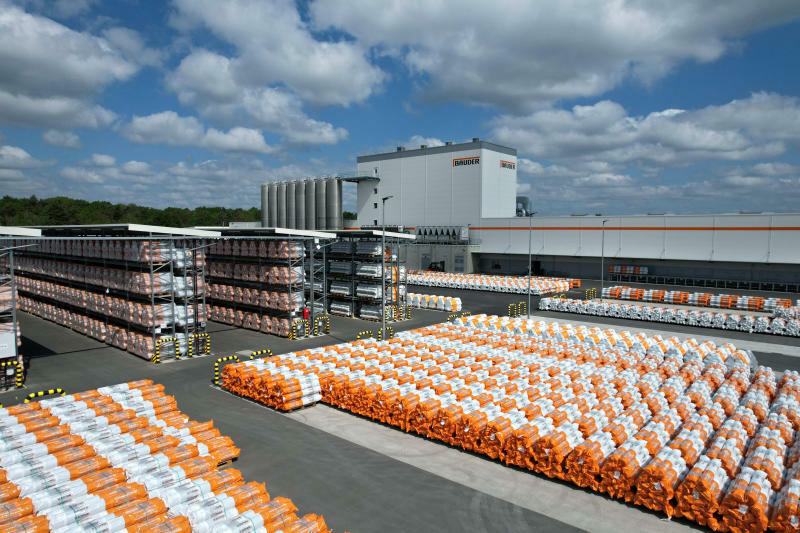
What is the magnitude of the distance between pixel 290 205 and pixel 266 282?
43126mm

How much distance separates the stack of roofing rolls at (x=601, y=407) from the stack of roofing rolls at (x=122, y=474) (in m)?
3.96

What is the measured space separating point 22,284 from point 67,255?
9552 millimetres

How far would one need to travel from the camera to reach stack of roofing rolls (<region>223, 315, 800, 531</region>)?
31.6 ft

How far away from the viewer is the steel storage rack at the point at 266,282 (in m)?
24.7

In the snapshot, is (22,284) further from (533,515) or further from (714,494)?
(714,494)

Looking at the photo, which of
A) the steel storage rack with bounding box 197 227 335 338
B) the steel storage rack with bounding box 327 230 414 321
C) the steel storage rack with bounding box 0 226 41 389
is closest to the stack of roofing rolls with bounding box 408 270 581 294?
the steel storage rack with bounding box 327 230 414 321

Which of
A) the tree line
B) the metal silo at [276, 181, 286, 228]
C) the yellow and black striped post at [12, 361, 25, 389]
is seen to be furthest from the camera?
the tree line

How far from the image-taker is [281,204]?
68188 mm

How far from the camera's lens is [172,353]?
20781 mm

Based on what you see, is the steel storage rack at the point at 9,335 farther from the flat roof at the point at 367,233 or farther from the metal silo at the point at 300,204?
the metal silo at the point at 300,204

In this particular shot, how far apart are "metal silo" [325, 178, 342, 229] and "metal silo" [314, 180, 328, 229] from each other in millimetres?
312

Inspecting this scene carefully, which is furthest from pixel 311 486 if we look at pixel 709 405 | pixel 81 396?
pixel 709 405

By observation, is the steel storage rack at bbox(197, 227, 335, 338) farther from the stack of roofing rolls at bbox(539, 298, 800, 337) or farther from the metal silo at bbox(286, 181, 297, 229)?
the metal silo at bbox(286, 181, 297, 229)

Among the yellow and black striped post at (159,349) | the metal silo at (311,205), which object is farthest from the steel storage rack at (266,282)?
the metal silo at (311,205)
